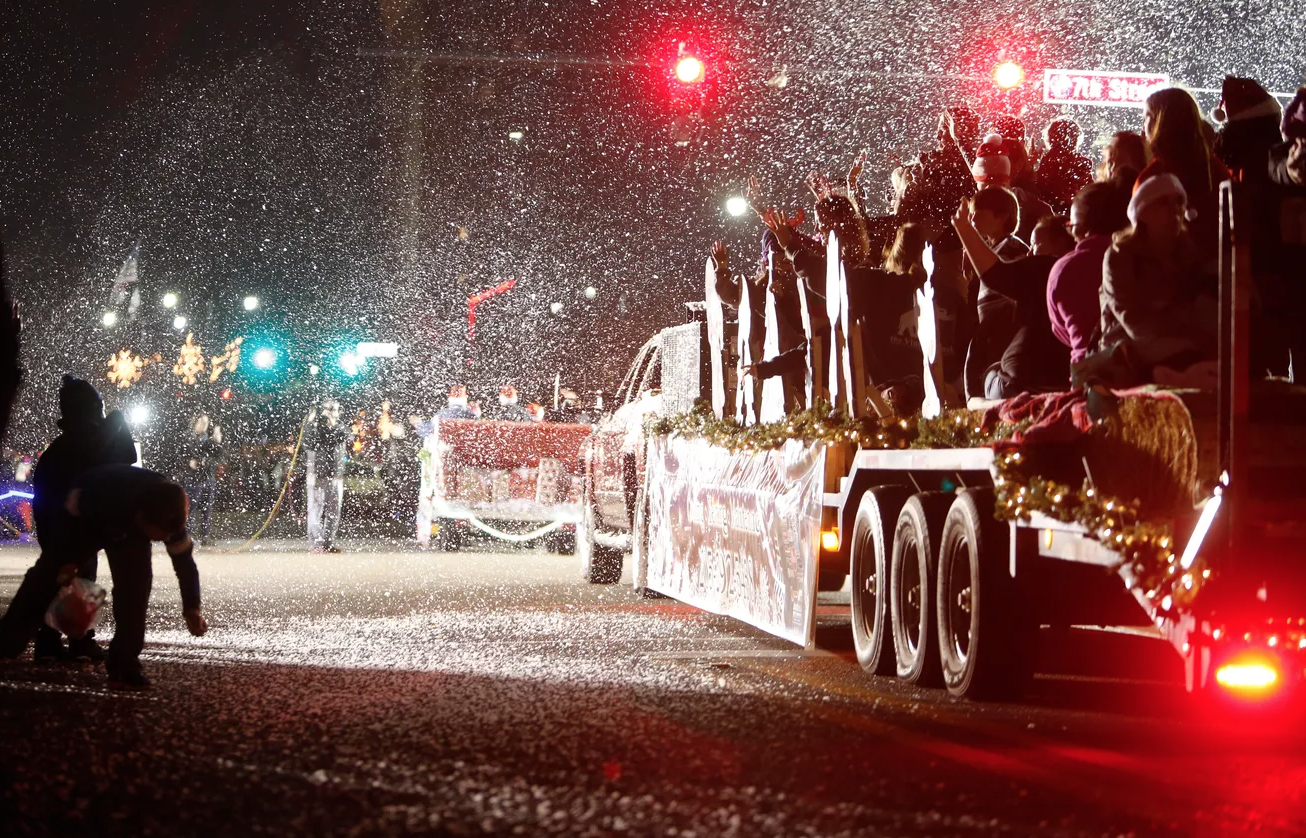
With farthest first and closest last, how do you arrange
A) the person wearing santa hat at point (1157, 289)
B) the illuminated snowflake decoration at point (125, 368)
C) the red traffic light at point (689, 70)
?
the illuminated snowflake decoration at point (125, 368) → the red traffic light at point (689, 70) → the person wearing santa hat at point (1157, 289)

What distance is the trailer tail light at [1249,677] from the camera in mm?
6359

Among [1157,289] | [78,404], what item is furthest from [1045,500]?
[78,404]

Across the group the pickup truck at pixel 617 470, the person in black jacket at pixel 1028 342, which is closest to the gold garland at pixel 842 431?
the person in black jacket at pixel 1028 342

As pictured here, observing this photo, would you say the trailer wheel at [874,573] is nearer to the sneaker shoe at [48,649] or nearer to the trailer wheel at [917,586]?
the trailer wheel at [917,586]

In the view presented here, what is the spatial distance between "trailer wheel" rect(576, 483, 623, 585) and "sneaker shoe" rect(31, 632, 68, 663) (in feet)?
25.2

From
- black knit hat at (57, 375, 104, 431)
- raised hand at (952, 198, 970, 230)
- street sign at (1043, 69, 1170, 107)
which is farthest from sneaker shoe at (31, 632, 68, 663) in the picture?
street sign at (1043, 69, 1170, 107)

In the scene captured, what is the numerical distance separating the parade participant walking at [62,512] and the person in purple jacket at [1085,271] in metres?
5.02

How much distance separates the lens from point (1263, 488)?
21.1 ft

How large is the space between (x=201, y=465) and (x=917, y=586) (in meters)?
17.1

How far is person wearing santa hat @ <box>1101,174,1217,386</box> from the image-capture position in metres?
7.23

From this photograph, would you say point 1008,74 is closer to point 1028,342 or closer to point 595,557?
point 595,557

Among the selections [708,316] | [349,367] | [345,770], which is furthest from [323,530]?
[349,367]

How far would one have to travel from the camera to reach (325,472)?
2364 cm

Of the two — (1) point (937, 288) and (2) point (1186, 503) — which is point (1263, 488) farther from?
(1) point (937, 288)
